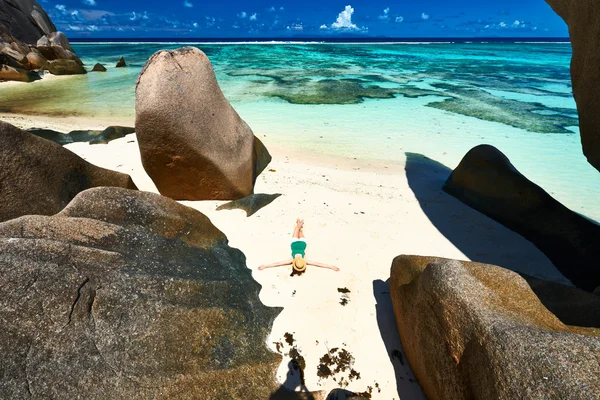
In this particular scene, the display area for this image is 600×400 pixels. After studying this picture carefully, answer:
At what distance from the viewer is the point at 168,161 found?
4.57 m

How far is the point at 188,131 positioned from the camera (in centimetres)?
438

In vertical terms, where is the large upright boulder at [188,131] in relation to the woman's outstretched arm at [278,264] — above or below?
above

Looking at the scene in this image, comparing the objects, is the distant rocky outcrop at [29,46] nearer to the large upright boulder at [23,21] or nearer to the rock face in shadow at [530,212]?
the large upright boulder at [23,21]

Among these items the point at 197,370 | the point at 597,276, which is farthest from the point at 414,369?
the point at 597,276

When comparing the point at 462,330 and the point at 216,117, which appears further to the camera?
the point at 216,117

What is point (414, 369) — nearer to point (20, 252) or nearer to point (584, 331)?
point (584, 331)

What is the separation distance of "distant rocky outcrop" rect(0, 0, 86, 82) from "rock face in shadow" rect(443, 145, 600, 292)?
67.1ft

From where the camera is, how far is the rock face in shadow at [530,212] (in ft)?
13.3

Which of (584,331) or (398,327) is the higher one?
(584,331)

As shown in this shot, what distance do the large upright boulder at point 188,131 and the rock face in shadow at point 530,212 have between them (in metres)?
3.68

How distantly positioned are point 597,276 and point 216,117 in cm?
501

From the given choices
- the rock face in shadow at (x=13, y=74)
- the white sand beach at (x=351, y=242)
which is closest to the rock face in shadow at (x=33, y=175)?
the white sand beach at (x=351, y=242)

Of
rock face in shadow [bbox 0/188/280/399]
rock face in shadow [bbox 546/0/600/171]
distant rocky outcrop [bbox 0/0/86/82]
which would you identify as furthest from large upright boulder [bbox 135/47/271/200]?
distant rocky outcrop [bbox 0/0/86/82]

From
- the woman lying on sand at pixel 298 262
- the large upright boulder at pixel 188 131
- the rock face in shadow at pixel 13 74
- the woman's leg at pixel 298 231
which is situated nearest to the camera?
the woman lying on sand at pixel 298 262
